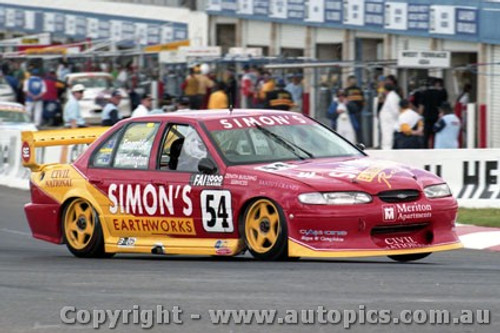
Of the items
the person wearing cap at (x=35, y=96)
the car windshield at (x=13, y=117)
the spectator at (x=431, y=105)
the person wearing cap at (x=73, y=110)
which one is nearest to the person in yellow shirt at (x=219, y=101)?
the person wearing cap at (x=73, y=110)

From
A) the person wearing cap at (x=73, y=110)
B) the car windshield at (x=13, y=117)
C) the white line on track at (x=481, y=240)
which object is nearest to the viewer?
the white line on track at (x=481, y=240)

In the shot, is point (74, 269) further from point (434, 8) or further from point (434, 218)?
point (434, 8)

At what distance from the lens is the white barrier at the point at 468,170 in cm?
1867

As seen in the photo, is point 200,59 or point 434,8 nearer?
point 434,8

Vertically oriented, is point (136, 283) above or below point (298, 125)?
below

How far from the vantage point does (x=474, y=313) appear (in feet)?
26.9

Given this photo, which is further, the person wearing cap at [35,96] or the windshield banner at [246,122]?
the person wearing cap at [35,96]

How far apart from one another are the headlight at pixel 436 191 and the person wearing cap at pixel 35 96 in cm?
2635

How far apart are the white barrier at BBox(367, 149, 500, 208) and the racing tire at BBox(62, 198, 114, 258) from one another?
22.9ft

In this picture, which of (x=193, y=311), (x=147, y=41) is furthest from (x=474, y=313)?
(x=147, y=41)

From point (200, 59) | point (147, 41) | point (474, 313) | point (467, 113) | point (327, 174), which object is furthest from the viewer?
point (147, 41)

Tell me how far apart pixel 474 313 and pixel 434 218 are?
3.40 m

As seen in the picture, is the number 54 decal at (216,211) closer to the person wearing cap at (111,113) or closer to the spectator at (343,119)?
the person wearing cap at (111,113)

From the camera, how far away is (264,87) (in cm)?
2941
